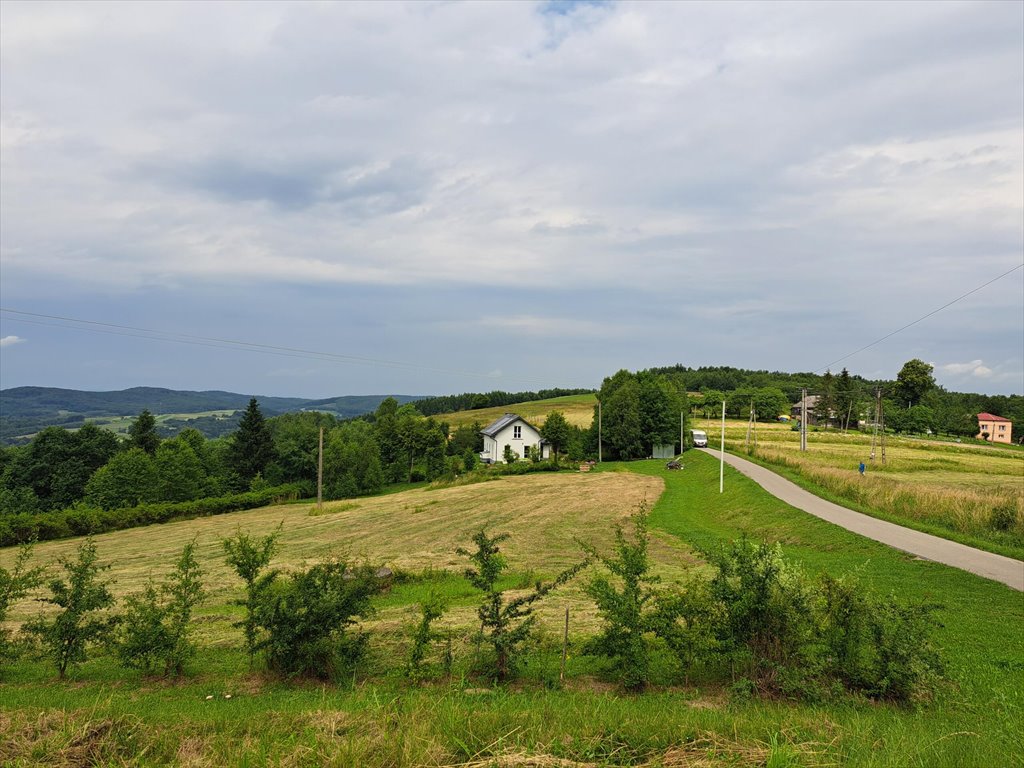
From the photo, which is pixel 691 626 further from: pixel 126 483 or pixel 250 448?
pixel 250 448

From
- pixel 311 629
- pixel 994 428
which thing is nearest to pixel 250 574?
pixel 311 629

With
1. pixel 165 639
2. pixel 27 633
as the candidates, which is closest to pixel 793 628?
pixel 165 639

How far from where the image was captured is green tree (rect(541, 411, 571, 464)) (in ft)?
265

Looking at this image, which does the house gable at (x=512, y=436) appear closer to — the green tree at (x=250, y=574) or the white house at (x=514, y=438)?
the white house at (x=514, y=438)

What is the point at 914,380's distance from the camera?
388 feet

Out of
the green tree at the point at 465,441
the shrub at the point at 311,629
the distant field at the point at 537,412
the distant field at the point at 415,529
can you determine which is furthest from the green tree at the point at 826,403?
the shrub at the point at 311,629

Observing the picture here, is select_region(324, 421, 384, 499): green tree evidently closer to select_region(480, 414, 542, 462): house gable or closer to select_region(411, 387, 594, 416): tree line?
select_region(480, 414, 542, 462): house gable

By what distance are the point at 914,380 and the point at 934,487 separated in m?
109

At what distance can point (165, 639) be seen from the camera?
10375 mm

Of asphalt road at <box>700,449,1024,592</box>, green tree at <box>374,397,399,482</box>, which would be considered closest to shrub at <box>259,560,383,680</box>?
asphalt road at <box>700,449,1024,592</box>

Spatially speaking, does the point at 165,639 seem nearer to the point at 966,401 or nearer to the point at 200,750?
the point at 200,750

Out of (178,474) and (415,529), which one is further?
(178,474)

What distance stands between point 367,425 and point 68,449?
40818mm

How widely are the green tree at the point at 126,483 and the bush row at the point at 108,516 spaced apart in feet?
9.63
